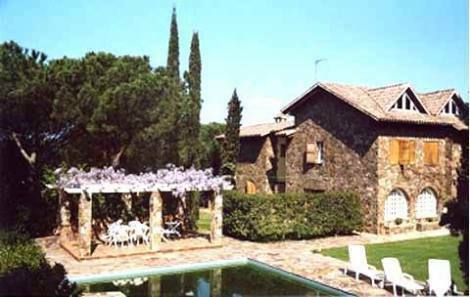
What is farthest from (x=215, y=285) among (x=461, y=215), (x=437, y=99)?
(x=437, y=99)

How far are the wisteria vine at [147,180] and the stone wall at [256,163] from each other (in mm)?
11240

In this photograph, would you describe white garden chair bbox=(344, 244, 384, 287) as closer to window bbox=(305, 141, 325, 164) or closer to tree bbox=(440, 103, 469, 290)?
tree bbox=(440, 103, 469, 290)

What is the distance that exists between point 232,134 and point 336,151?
20.1 feet

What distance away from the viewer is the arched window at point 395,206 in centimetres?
2158

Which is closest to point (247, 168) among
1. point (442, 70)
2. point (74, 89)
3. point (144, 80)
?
point (144, 80)

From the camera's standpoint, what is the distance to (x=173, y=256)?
15.3m

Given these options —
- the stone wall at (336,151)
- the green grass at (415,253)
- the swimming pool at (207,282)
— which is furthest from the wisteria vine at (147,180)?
the stone wall at (336,151)

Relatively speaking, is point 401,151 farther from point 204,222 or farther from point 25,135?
point 25,135

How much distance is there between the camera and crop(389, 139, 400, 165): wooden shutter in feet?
70.0

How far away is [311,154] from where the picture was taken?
2394 cm

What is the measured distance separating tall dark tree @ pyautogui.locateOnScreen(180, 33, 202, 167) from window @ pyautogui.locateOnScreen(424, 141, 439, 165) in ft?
37.3

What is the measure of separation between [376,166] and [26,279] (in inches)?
684

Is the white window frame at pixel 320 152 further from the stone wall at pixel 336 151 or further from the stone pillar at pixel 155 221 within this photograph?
the stone pillar at pixel 155 221

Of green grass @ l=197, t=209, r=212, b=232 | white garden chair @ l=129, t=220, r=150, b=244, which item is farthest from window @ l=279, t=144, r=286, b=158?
white garden chair @ l=129, t=220, r=150, b=244
